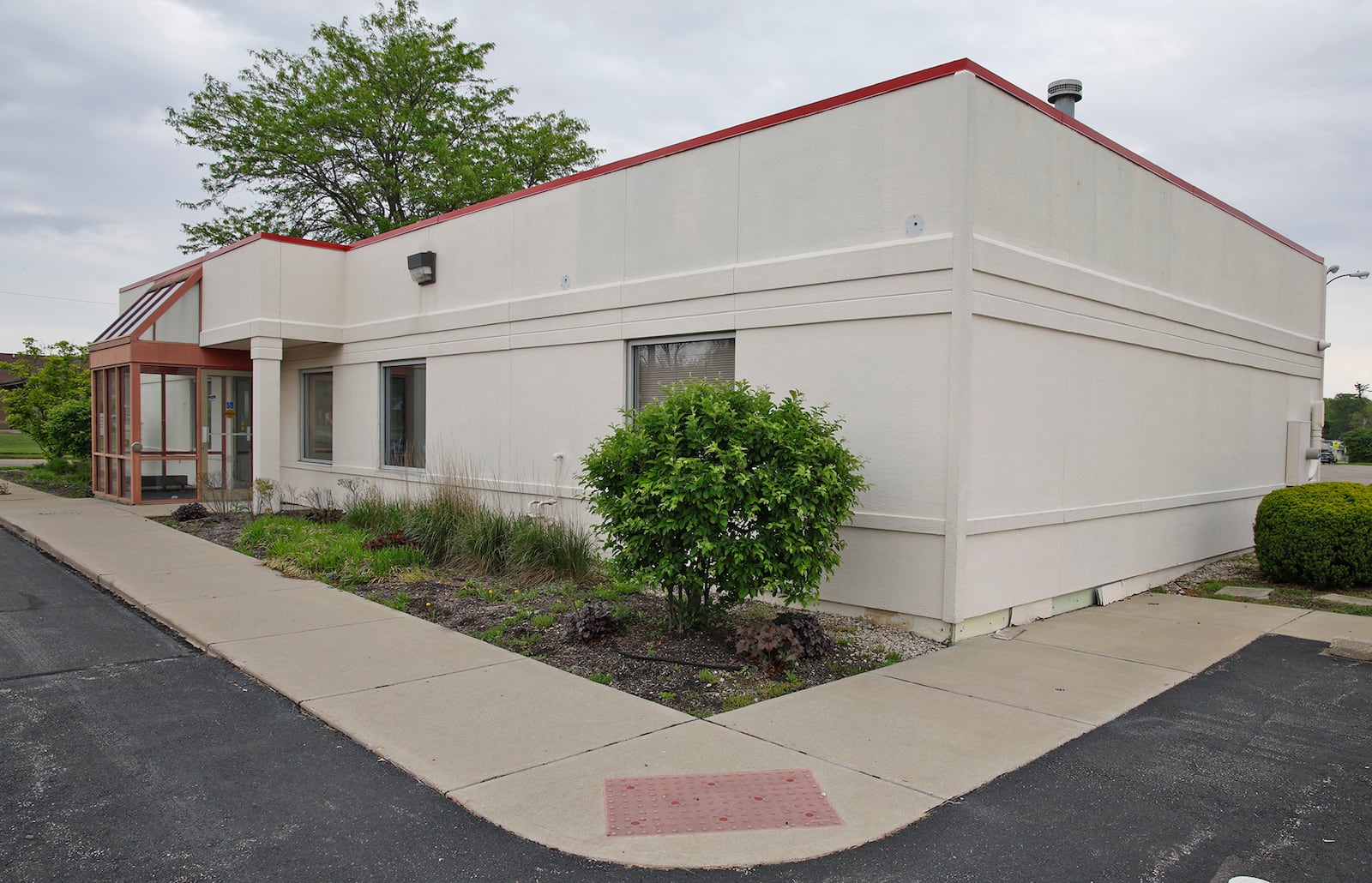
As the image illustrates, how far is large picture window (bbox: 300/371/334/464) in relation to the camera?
15.2 meters

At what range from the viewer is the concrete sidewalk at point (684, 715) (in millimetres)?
4020

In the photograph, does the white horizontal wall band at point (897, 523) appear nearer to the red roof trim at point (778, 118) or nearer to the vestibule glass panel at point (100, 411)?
the red roof trim at point (778, 118)

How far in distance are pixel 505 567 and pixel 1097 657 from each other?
18.7 feet

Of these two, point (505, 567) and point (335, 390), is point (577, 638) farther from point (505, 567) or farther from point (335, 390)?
point (335, 390)

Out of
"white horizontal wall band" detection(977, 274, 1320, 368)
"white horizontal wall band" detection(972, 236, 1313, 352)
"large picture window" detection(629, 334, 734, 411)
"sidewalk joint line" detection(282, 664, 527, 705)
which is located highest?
"white horizontal wall band" detection(972, 236, 1313, 352)

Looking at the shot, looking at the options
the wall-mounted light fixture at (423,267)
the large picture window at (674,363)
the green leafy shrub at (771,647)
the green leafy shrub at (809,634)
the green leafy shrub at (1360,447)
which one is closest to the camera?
the green leafy shrub at (771,647)

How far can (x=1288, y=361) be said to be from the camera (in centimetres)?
1252

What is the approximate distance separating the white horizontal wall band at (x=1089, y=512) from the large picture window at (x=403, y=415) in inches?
337

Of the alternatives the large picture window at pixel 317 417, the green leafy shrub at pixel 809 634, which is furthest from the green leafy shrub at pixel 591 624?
the large picture window at pixel 317 417

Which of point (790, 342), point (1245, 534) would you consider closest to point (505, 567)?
point (790, 342)

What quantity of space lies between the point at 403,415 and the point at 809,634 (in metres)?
8.91

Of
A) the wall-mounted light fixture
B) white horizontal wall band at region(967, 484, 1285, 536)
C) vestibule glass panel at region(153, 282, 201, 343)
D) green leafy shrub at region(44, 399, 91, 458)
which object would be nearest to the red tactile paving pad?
white horizontal wall band at region(967, 484, 1285, 536)

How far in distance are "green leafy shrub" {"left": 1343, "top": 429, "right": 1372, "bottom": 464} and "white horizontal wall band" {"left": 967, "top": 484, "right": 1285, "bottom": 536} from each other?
57.9 metres

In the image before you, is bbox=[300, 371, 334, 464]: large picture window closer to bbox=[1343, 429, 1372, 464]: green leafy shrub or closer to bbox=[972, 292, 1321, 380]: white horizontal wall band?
bbox=[972, 292, 1321, 380]: white horizontal wall band
